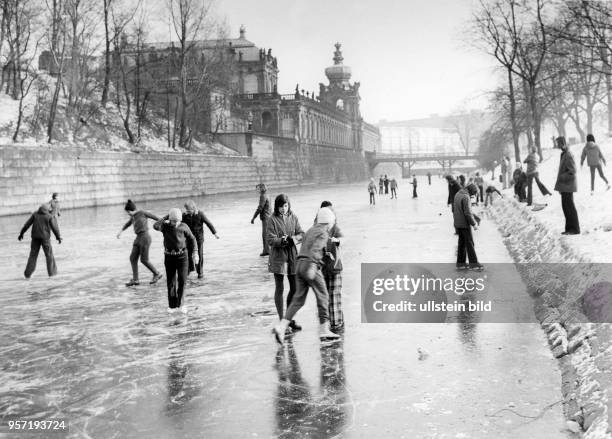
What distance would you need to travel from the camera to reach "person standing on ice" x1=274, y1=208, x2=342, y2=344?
6.95 metres

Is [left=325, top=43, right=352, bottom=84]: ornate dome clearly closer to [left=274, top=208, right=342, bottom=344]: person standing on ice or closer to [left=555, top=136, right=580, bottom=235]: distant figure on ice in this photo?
[left=555, top=136, right=580, bottom=235]: distant figure on ice

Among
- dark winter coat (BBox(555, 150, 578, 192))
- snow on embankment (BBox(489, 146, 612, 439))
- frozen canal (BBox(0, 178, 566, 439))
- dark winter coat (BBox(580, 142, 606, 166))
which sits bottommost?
frozen canal (BBox(0, 178, 566, 439))

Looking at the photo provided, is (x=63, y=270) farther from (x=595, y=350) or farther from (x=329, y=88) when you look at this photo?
(x=329, y=88)

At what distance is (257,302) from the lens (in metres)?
9.47

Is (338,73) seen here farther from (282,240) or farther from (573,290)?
(282,240)

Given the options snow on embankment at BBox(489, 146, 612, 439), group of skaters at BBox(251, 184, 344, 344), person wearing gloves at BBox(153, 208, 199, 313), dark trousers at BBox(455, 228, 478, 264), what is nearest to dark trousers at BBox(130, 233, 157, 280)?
person wearing gloves at BBox(153, 208, 199, 313)

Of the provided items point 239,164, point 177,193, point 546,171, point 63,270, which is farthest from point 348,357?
point 239,164

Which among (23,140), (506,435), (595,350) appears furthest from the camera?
(23,140)

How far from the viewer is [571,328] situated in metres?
6.80

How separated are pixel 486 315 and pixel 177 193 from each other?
3780 centimetres

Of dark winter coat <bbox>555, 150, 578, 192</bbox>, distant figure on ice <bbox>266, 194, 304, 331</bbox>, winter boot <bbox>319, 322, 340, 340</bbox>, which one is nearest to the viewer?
winter boot <bbox>319, 322, 340, 340</bbox>

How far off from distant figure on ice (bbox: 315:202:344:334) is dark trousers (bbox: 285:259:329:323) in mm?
224

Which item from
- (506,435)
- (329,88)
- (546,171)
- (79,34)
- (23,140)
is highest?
(329,88)

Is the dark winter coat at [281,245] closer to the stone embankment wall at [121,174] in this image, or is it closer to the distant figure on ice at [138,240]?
the distant figure on ice at [138,240]
